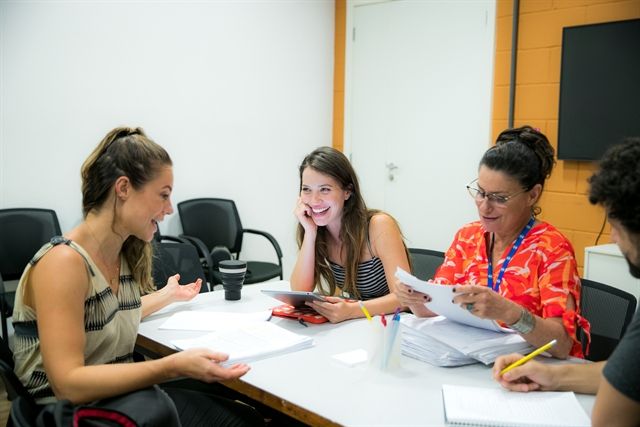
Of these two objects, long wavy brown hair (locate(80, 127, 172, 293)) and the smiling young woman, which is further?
the smiling young woman

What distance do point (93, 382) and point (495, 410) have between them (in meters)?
0.92

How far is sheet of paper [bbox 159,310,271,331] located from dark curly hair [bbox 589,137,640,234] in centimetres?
119

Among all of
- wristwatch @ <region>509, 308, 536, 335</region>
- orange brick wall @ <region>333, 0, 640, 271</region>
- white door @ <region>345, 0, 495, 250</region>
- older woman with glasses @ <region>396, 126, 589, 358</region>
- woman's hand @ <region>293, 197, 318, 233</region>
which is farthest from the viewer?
white door @ <region>345, 0, 495, 250</region>

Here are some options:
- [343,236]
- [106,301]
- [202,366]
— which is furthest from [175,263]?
[202,366]

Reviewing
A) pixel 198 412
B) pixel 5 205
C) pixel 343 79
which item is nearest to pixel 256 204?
pixel 343 79

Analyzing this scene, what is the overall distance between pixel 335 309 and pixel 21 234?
2.19 m

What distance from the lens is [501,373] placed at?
4.90ft

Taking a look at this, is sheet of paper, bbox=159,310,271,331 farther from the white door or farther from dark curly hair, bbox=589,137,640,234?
the white door

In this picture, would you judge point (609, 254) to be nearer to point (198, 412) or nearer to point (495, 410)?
point (495, 410)

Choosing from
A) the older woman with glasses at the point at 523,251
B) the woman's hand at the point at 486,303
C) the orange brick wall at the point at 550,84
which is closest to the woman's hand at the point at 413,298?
the older woman with glasses at the point at 523,251

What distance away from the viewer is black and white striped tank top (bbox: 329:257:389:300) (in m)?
→ 2.37

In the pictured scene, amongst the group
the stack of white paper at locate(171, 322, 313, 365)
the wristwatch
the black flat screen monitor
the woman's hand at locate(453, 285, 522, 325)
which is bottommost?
the stack of white paper at locate(171, 322, 313, 365)

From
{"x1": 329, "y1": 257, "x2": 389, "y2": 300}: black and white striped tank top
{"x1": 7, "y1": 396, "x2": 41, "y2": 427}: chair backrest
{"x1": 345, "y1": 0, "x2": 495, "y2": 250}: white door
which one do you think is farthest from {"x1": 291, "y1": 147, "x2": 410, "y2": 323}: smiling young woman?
{"x1": 345, "y1": 0, "x2": 495, "y2": 250}: white door

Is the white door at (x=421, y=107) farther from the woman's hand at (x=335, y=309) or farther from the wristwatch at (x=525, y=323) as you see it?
the wristwatch at (x=525, y=323)
